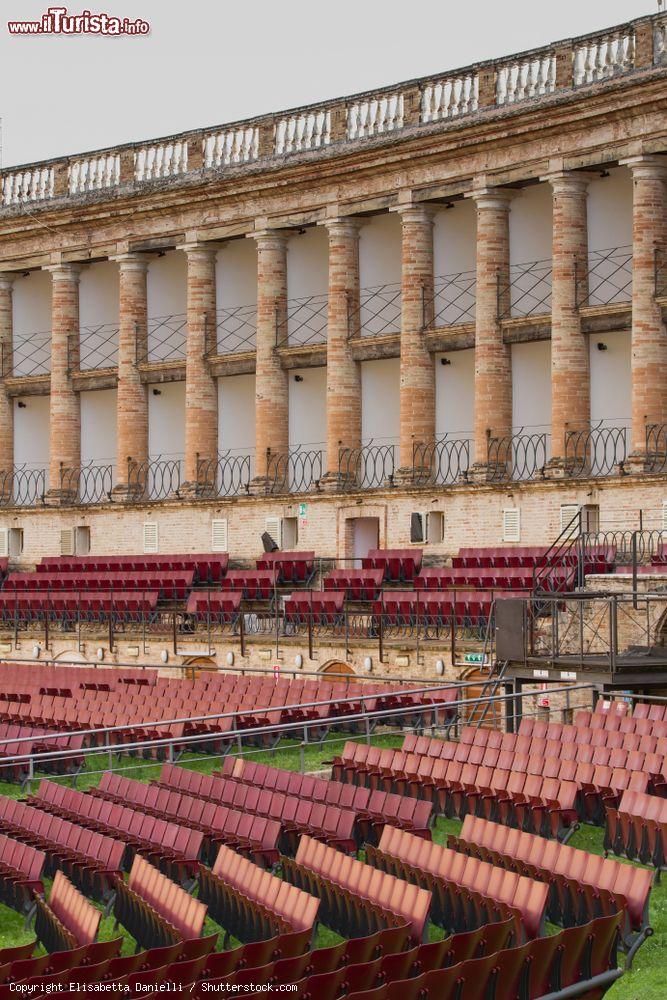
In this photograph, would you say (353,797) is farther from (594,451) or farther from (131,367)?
(131,367)

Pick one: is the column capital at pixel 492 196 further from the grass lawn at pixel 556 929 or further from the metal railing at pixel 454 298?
the grass lawn at pixel 556 929

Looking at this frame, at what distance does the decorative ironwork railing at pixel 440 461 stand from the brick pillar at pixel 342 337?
2356 mm

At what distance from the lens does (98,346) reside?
4825cm

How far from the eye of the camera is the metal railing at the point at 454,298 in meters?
39.5

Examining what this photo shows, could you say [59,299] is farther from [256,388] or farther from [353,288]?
[353,288]

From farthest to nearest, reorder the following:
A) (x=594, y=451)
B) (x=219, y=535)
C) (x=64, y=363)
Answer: (x=64, y=363) < (x=219, y=535) < (x=594, y=451)

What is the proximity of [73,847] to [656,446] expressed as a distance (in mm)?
20504

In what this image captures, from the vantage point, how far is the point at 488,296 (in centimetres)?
3738

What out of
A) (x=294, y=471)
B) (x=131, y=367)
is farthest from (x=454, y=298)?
(x=131, y=367)

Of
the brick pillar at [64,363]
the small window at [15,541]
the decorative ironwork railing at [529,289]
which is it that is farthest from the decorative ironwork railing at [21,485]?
the decorative ironwork railing at [529,289]

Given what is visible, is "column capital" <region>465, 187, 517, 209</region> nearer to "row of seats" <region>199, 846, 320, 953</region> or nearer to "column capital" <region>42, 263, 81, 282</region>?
"column capital" <region>42, 263, 81, 282</region>

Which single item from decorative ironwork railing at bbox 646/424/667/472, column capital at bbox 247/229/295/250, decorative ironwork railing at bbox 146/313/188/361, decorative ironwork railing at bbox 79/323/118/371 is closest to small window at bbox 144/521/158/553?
decorative ironwork railing at bbox 146/313/188/361

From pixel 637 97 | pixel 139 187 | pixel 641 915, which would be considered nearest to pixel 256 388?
pixel 139 187

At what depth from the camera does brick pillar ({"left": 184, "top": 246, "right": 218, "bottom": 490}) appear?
43.9 metres
